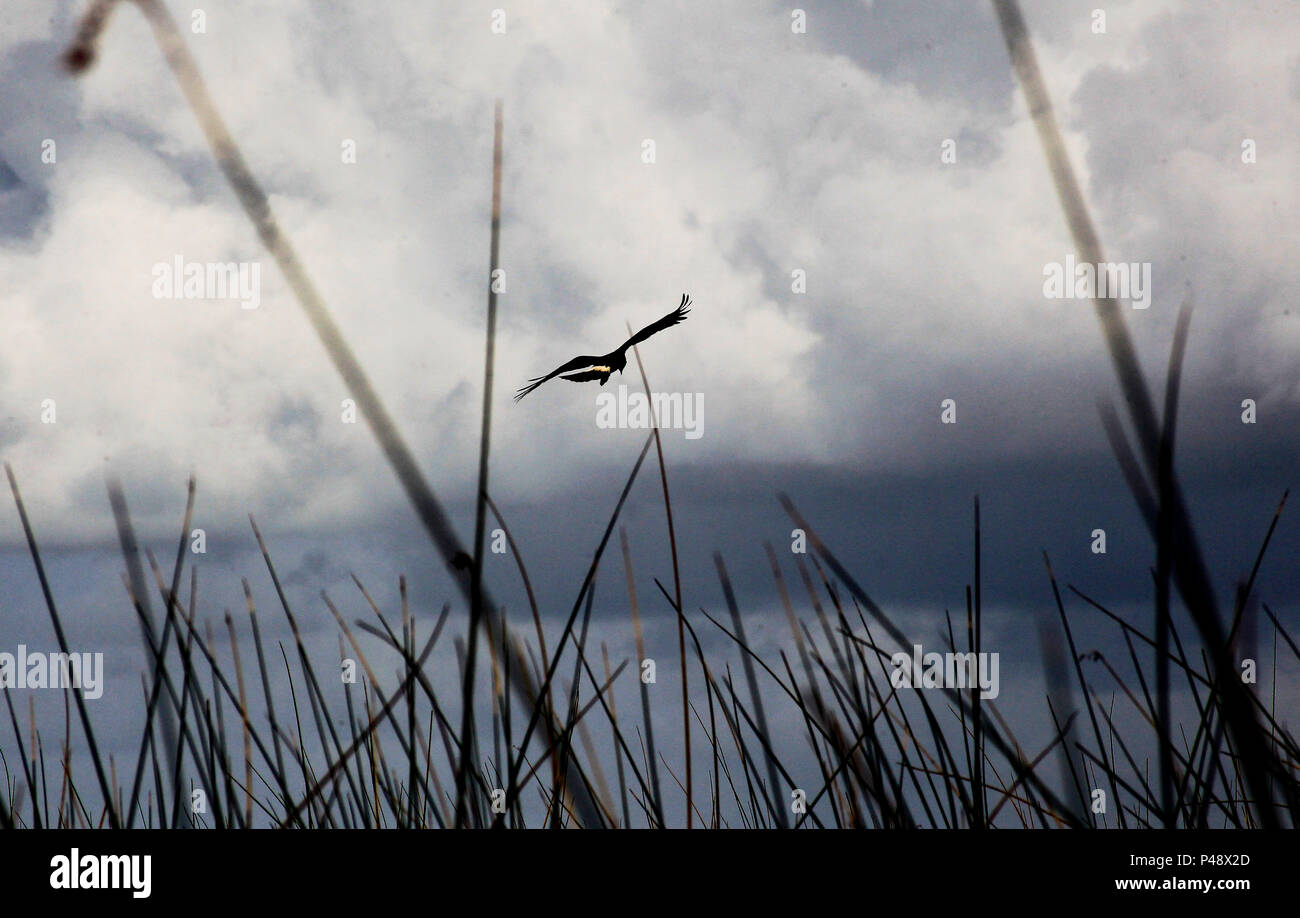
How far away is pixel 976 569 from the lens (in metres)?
1.65

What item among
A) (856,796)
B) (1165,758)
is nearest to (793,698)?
(856,796)

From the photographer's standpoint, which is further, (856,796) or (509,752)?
(856,796)

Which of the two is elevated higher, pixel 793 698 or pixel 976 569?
pixel 976 569

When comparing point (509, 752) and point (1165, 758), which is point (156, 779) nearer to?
point (509, 752)

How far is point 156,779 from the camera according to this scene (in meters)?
1.89

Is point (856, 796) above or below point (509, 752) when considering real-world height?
below
